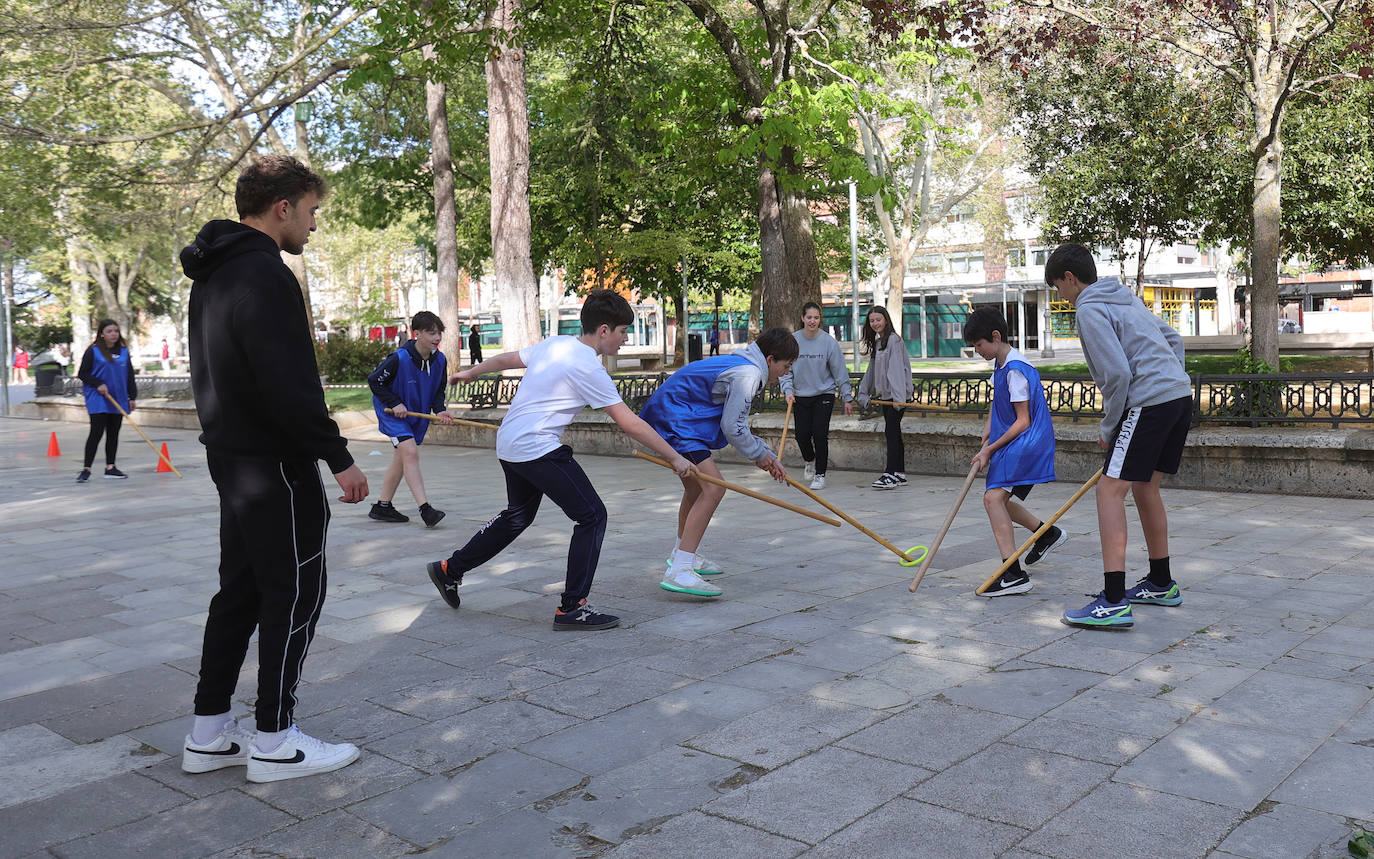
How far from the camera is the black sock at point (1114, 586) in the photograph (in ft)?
17.0

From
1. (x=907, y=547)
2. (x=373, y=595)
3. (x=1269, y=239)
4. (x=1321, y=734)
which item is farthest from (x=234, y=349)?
(x=1269, y=239)

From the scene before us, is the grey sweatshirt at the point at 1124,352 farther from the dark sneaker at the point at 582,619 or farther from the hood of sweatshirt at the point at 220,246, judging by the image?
the hood of sweatshirt at the point at 220,246

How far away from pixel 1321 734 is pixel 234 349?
3.69 meters

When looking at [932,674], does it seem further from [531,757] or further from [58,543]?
[58,543]

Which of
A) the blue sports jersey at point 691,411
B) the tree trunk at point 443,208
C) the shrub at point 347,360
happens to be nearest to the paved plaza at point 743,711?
the blue sports jersey at point 691,411

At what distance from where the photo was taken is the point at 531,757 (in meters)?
3.72

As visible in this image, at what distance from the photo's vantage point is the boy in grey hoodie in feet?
16.9

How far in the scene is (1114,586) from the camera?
518cm

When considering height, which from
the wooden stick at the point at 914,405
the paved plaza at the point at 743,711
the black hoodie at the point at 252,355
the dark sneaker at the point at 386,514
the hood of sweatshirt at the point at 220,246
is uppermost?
the hood of sweatshirt at the point at 220,246


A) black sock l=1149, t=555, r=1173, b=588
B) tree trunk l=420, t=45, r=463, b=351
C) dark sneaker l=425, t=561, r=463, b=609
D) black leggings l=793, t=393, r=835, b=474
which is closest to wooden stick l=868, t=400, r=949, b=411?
black leggings l=793, t=393, r=835, b=474

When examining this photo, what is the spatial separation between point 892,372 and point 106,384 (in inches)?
341

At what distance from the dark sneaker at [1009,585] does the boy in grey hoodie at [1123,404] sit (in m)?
0.62

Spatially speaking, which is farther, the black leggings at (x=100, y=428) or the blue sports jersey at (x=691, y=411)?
the black leggings at (x=100, y=428)

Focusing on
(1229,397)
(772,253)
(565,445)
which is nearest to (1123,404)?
(565,445)
